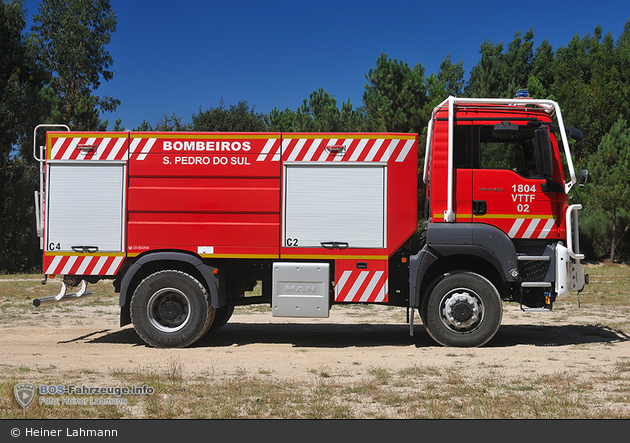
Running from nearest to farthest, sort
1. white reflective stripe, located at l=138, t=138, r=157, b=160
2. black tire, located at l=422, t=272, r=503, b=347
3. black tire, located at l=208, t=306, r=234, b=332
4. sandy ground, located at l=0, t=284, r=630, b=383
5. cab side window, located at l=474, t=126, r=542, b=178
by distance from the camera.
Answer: sandy ground, located at l=0, t=284, r=630, b=383 → black tire, located at l=422, t=272, r=503, b=347 → cab side window, located at l=474, t=126, r=542, b=178 → white reflective stripe, located at l=138, t=138, r=157, b=160 → black tire, located at l=208, t=306, r=234, b=332

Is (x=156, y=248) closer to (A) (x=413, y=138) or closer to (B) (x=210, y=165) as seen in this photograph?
(B) (x=210, y=165)

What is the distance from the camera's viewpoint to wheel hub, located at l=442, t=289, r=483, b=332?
873 centimetres

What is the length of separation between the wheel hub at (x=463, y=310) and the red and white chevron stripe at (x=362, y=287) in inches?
38.0

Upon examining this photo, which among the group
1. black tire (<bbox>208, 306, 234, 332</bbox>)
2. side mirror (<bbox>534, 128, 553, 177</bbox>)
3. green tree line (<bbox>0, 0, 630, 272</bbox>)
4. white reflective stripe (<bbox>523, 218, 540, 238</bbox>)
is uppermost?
green tree line (<bbox>0, 0, 630, 272</bbox>)

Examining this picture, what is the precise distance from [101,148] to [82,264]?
5.92ft

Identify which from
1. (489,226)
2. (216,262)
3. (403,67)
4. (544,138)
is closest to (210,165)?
(216,262)

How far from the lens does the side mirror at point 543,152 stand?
8484 millimetres

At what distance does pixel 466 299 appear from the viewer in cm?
873

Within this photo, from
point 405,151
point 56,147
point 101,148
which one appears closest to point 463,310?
point 405,151

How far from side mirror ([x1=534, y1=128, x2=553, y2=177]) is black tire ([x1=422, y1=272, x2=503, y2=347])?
1.79 m

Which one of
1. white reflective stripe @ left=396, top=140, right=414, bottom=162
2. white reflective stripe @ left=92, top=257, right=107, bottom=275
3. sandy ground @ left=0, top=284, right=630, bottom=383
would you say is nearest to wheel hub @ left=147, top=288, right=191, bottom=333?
sandy ground @ left=0, top=284, right=630, bottom=383

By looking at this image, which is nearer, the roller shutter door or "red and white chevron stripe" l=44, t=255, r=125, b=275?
the roller shutter door

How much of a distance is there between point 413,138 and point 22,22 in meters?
28.8

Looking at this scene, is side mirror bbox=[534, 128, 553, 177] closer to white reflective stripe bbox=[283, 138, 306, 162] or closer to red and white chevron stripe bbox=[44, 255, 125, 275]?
white reflective stripe bbox=[283, 138, 306, 162]
